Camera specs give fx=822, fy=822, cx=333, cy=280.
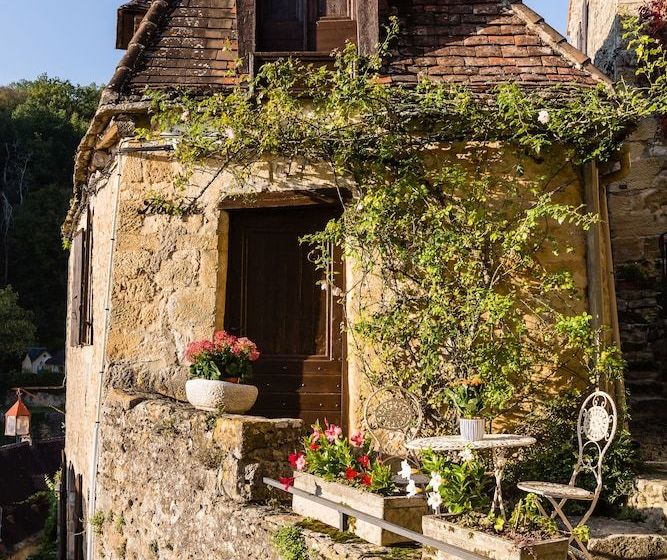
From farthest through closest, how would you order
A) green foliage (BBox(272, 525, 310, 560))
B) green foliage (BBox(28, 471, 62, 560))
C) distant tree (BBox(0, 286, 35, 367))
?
1. distant tree (BBox(0, 286, 35, 367))
2. green foliage (BBox(28, 471, 62, 560))
3. green foliage (BBox(272, 525, 310, 560))

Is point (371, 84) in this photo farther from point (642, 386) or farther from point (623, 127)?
Result: point (642, 386)

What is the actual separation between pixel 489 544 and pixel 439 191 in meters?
4.11

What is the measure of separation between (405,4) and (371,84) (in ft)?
5.82

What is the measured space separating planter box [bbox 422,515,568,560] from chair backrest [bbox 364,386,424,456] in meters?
3.10

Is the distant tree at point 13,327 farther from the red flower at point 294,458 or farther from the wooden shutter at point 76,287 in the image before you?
the red flower at point 294,458

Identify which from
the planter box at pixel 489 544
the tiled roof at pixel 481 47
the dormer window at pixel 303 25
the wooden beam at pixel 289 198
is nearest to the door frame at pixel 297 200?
the wooden beam at pixel 289 198

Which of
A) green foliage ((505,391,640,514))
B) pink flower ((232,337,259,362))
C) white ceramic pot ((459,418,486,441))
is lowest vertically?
green foliage ((505,391,640,514))

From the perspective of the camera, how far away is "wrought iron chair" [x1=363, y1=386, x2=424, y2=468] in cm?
671

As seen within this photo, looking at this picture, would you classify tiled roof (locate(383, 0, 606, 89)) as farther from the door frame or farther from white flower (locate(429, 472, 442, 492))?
white flower (locate(429, 472, 442, 492))

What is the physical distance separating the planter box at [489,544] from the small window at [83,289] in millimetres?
5910

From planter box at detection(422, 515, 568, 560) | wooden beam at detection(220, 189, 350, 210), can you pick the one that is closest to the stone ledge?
planter box at detection(422, 515, 568, 560)

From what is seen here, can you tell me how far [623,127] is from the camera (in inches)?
270

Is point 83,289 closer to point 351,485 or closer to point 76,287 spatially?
point 76,287

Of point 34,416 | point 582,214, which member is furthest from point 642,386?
point 34,416
